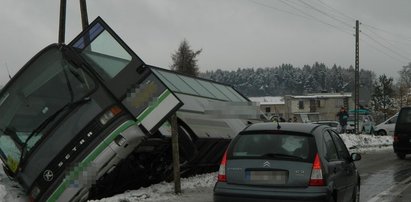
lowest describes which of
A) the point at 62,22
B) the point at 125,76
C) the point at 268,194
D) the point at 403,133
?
the point at 403,133

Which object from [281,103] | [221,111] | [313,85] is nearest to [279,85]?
[313,85]

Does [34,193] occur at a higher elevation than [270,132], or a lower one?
lower

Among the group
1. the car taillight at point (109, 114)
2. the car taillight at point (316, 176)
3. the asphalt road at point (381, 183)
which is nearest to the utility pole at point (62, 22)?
the asphalt road at point (381, 183)

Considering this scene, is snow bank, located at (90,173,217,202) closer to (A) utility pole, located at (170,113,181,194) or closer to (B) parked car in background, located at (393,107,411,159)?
(A) utility pole, located at (170,113,181,194)

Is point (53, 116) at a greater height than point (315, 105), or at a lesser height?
greater

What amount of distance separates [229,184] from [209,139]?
4500 mm

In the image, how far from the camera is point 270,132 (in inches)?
274

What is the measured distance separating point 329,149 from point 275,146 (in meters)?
0.88

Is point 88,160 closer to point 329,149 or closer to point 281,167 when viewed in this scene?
point 281,167

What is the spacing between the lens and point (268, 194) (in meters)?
6.41

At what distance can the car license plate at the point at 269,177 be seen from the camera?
21.2 ft

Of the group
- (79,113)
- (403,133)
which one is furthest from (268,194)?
(403,133)

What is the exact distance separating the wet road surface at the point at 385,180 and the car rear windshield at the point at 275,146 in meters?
3.61

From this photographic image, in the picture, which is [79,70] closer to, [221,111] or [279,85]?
[221,111]
